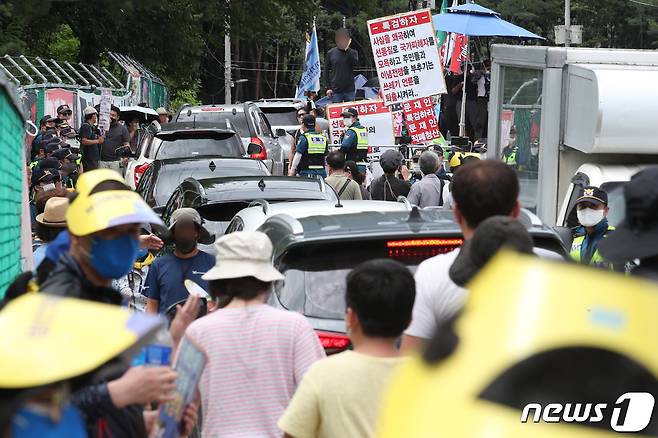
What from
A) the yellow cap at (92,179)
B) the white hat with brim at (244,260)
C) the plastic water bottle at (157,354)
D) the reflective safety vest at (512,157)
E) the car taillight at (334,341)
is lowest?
the car taillight at (334,341)

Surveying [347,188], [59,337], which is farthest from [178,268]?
[59,337]

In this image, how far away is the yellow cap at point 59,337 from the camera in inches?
83.6

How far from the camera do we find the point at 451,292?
443cm

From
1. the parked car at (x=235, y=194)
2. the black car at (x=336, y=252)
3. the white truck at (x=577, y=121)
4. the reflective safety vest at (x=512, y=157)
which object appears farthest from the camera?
the reflective safety vest at (x=512, y=157)

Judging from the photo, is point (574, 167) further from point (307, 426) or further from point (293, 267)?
point (307, 426)

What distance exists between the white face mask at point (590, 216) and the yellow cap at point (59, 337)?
6988 mm

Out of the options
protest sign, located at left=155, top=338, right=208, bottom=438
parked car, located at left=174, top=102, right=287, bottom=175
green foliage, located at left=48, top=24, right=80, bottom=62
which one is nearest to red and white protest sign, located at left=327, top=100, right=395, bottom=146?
parked car, located at left=174, top=102, right=287, bottom=175

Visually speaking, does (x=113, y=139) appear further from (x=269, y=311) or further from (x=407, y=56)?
(x=269, y=311)

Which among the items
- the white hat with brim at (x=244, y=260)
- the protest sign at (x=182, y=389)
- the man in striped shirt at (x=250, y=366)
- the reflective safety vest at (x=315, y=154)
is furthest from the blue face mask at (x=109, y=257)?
the reflective safety vest at (x=315, y=154)

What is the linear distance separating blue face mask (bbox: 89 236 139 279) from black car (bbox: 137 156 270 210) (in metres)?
10.1

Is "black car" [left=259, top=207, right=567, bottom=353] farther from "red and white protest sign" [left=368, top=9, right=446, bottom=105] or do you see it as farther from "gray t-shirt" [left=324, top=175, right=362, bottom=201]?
"red and white protest sign" [left=368, top=9, right=446, bottom=105]

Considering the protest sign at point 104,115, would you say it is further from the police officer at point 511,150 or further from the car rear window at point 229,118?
the police officer at point 511,150

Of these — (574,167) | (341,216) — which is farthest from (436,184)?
(341,216)

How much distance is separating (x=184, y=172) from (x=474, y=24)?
1028 centimetres
